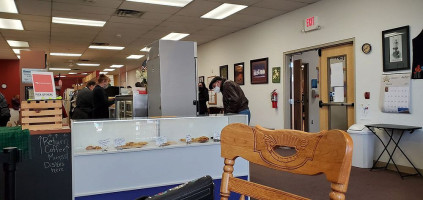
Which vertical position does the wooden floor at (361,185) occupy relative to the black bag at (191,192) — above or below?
below

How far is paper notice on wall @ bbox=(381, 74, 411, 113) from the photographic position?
4441 mm

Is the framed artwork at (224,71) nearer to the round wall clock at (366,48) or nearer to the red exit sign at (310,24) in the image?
the red exit sign at (310,24)

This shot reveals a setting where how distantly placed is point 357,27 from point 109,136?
432 centimetres

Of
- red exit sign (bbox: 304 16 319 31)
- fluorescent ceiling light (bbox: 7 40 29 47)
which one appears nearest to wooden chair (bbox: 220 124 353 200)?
red exit sign (bbox: 304 16 319 31)

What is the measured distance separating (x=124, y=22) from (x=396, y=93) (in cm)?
568

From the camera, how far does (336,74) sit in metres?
5.62

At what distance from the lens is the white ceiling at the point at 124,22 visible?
5941mm

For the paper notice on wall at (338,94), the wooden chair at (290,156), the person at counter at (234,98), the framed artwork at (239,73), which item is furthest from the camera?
the framed artwork at (239,73)

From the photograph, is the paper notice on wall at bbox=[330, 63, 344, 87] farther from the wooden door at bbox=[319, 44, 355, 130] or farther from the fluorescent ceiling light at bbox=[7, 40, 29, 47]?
the fluorescent ceiling light at bbox=[7, 40, 29, 47]

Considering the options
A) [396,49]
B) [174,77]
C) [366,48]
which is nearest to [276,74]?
[366,48]

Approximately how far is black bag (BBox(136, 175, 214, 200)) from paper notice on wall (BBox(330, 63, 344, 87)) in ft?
18.1

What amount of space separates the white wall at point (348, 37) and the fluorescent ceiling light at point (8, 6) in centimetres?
507

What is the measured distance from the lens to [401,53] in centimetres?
452

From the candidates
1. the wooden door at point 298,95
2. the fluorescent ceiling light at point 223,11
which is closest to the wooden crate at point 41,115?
the fluorescent ceiling light at point 223,11
